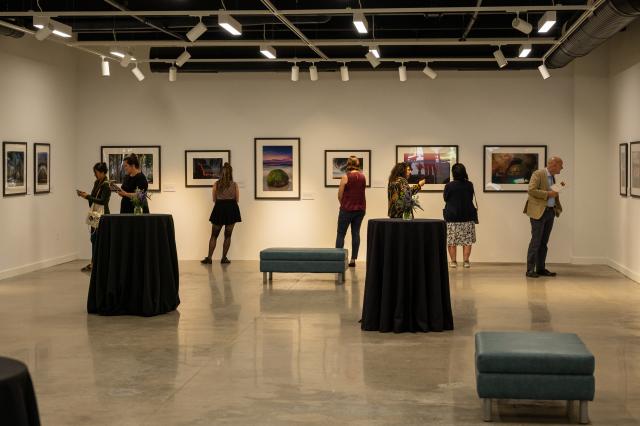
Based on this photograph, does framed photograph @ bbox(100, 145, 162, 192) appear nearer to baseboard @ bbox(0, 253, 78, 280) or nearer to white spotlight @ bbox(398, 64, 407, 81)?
baseboard @ bbox(0, 253, 78, 280)

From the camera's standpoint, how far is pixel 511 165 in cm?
1742

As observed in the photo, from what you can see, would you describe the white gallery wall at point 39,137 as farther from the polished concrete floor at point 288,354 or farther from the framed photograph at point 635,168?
the framed photograph at point 635,168

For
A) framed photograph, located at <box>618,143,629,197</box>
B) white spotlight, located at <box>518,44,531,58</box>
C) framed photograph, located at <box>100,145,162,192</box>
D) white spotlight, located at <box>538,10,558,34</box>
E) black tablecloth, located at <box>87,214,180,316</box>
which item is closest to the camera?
black tablecloth, located at <box>87,214,180,316</box>

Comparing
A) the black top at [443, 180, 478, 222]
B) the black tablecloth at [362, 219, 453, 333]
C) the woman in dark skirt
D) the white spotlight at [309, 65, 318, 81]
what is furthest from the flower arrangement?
the woman in dark skirt

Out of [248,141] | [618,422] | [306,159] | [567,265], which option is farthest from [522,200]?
[618,422]

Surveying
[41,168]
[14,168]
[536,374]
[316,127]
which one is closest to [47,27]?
[14,168]

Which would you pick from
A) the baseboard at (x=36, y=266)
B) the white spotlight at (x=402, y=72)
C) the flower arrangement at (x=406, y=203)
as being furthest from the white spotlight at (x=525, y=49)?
the baseboard at (x=36, y=266)

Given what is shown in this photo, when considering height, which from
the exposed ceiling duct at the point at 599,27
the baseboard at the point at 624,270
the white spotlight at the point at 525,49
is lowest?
the baseboard at the point at 624,270

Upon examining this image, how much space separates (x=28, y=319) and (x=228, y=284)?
3.78 m

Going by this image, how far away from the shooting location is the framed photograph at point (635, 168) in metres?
14.5

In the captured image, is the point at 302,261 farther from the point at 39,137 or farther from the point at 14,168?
the point at 39,137

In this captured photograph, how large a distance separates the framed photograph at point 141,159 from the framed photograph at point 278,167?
1.81 metres

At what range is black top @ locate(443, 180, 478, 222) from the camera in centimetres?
1619

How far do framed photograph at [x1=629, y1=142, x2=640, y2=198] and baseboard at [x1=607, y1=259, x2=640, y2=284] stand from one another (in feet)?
3.76
